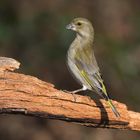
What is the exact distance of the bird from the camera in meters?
9.03

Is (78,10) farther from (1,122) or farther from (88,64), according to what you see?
(88,64)

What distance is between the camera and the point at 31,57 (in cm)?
1312

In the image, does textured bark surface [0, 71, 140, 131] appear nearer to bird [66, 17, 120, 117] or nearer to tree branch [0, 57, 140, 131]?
tree branch [0, 57, 140, 131]

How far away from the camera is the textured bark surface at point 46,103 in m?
8.04

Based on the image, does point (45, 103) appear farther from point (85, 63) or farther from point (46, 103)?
point (85, 63)

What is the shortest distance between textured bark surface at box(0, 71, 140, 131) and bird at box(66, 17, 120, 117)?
0.19 meters

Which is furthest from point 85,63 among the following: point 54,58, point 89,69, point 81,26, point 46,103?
point 54,58

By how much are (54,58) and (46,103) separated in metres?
5.12

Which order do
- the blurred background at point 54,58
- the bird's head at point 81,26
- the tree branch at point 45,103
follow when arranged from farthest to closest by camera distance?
the blurred background at point 54,58 → the bird's head at point 81,26 → the tree branch at point 45,103

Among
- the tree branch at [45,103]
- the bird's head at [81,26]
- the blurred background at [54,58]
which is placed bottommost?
the tree branch at [45,103]

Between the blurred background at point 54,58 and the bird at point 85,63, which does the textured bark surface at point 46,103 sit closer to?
the bird at point 85,63

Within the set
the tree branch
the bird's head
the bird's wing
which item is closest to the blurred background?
the bird's head

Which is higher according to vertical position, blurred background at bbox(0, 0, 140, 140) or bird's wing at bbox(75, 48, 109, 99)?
blurred background at bbox(0, 0, 140, 140)

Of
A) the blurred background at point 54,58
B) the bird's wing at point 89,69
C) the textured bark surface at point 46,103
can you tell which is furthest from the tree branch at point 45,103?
the blurred background at point 54,58
